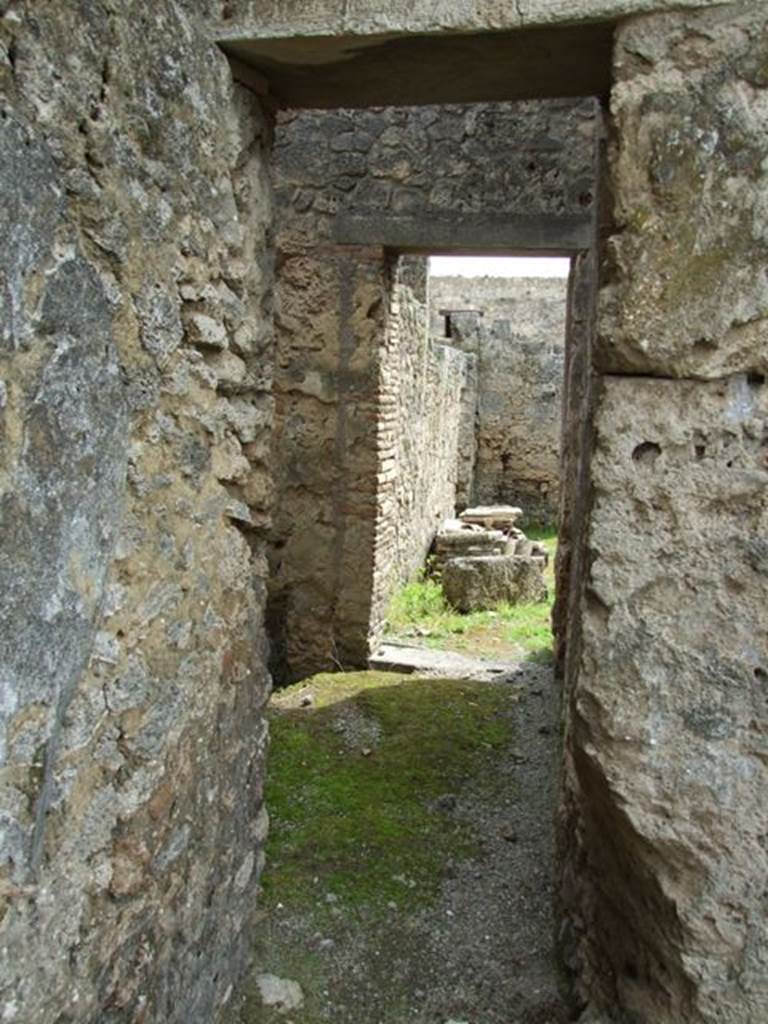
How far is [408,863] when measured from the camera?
12.0ft

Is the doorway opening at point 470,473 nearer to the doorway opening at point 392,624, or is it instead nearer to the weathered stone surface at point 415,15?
the doorway opening at point 392,624

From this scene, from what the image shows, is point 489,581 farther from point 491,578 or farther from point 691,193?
point 691,193

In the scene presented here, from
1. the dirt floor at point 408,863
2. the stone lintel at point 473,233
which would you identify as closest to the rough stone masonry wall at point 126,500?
the dirt floor at point 408,863

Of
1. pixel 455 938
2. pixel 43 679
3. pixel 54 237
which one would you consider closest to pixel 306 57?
pixel 54 237

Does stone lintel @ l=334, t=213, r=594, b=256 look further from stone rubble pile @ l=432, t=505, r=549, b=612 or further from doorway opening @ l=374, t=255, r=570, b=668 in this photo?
stone rubble pile @ l=432, t=505, r=549, b=612

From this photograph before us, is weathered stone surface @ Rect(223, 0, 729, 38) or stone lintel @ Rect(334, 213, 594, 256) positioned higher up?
stone lintel @ Rect(334, 213, 594, 256)

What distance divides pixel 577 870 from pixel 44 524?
80.8 inches

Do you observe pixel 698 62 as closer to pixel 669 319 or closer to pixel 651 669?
pixel 669 319

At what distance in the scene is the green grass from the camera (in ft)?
22.4

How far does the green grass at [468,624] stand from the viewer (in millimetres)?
6839

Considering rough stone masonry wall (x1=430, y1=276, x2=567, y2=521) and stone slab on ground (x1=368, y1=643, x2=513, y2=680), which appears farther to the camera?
rough stone masonry wall (x1=430, y1=276, x2=567, y2=521)

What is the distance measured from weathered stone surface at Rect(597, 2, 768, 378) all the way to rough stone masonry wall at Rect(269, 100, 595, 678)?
3.64 m

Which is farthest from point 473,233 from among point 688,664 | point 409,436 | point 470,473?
point 470,473

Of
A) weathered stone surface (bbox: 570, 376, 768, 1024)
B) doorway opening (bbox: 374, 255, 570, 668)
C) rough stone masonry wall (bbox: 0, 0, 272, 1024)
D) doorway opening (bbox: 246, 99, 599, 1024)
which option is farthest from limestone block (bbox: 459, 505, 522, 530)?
weathered stone surface (bbox: 570, 376, 768, 1024)
